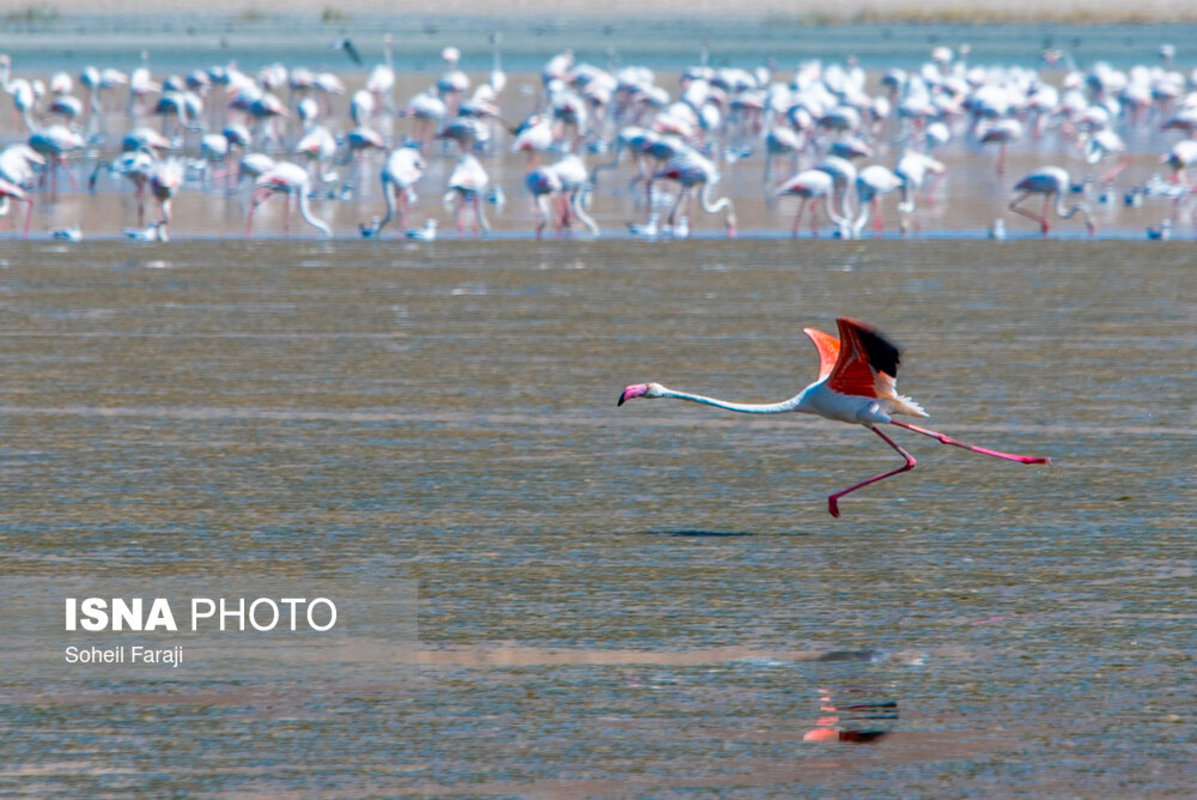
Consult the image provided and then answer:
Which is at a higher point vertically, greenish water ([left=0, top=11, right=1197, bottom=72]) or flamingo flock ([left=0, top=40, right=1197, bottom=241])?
greenish water ([left=0, top=11, right=1197, bottom=72])

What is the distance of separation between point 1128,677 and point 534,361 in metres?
7.78

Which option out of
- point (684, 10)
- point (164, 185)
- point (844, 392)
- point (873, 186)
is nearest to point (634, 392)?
point (844, 392)

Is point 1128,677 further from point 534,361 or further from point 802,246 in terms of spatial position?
point 802,246

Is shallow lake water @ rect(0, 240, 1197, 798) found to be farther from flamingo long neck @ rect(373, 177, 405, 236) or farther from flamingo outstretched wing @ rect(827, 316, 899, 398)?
flamingo long neck @ rect(373, 177, 405, 236)

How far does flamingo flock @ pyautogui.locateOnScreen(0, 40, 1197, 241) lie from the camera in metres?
26.1

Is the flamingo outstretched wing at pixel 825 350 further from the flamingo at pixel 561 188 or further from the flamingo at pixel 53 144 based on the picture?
the flamingo at pixel 53 144

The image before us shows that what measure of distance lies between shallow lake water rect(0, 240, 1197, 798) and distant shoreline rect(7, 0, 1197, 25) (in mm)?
92814

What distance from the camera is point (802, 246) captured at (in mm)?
23172

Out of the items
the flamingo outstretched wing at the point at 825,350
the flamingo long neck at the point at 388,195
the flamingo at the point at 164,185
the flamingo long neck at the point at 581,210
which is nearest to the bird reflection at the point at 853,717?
the flamingo outstretched wing at the point at 825,350

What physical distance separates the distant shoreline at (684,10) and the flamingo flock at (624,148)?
47.3 m

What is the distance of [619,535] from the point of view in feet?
30.6


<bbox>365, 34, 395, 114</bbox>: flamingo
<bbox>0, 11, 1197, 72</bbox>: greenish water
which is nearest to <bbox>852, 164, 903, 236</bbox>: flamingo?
<bbox>365, 34, 395, 114</bbox>: flamingo

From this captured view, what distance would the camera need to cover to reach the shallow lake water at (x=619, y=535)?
6.46 m

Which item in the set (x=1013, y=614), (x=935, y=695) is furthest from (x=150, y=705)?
(x=1013, y=614)
